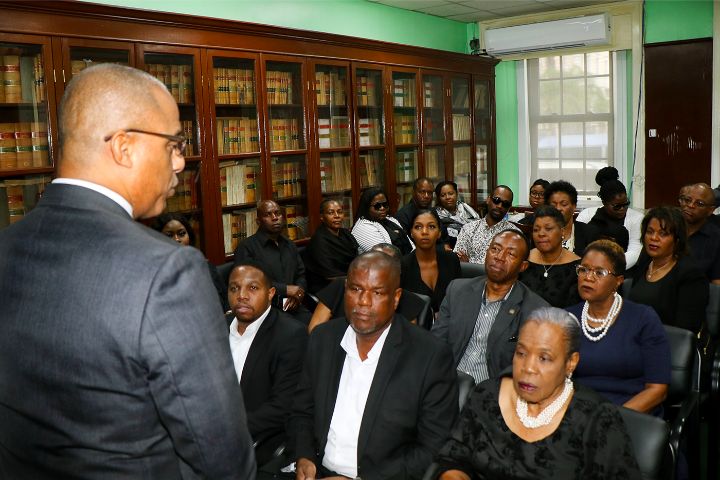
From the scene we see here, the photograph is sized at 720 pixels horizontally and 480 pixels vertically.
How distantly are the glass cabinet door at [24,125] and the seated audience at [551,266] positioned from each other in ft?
9.68

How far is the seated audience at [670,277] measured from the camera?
3.29m

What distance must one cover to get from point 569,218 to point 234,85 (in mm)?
2794

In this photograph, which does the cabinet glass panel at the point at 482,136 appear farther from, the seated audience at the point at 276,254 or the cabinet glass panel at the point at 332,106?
the seated audience at the point at 276,254

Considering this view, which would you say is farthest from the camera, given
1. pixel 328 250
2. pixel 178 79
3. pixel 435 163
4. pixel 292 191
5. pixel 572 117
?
pixel 572 117

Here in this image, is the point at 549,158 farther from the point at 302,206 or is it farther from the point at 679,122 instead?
the point at 302,206

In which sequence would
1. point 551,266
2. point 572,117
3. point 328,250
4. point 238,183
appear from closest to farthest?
point 551,266 < point 238,183 < point 328,250 < point 572,117

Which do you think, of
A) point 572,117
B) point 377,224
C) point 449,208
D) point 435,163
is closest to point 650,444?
point 377,224

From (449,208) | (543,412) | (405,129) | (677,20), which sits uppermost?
(677,20)

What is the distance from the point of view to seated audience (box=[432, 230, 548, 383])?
9.69 feet

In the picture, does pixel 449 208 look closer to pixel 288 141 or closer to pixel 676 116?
pixel 288 141

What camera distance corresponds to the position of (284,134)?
5.31m

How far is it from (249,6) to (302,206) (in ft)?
5.70

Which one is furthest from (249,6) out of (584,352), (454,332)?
(584,352)

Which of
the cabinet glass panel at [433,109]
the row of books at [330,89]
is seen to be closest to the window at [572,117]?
the cabinet glass panel at [433,109]
